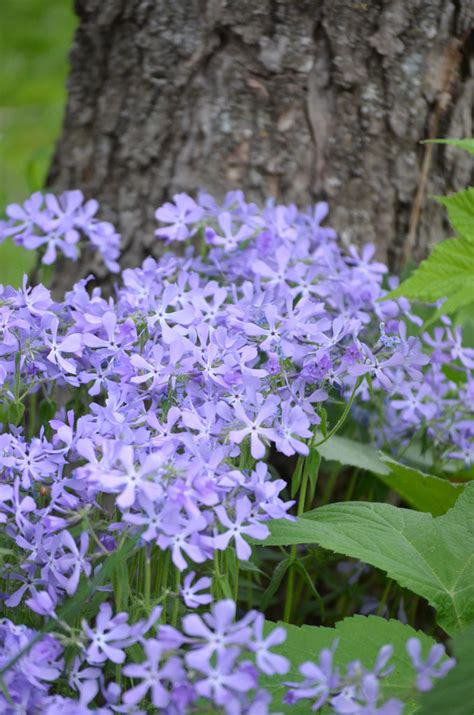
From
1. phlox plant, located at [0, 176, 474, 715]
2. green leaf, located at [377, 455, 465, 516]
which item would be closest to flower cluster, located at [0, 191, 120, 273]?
phlox plant, located at [0, 176, 474, 715]

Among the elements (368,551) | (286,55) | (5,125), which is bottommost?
(5,125)

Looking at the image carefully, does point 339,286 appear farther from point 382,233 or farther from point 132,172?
point 132,172

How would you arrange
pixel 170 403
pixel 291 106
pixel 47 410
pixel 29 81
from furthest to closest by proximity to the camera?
1. pixel 29 81
2. pixel 291 106
3. pixel 47 410
4. pixel 170 403

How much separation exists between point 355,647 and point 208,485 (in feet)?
1.31

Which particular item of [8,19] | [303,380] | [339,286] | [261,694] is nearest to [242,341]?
[303,380]

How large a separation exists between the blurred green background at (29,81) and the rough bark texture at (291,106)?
6.70ft

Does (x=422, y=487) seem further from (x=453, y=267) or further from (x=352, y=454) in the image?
(x=453, y=267)

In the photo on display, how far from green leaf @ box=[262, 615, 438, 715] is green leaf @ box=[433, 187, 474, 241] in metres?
0.74

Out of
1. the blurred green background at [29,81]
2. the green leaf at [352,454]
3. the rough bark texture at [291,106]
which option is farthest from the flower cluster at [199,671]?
the blurred green background at [29,81]

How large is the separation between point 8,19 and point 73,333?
6.37 m

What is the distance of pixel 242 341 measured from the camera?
66.6 inches

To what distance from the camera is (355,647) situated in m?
1.49

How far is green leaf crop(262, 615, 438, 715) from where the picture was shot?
1.42 metres

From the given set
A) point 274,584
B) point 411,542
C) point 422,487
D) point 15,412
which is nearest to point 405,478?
point 422,487
